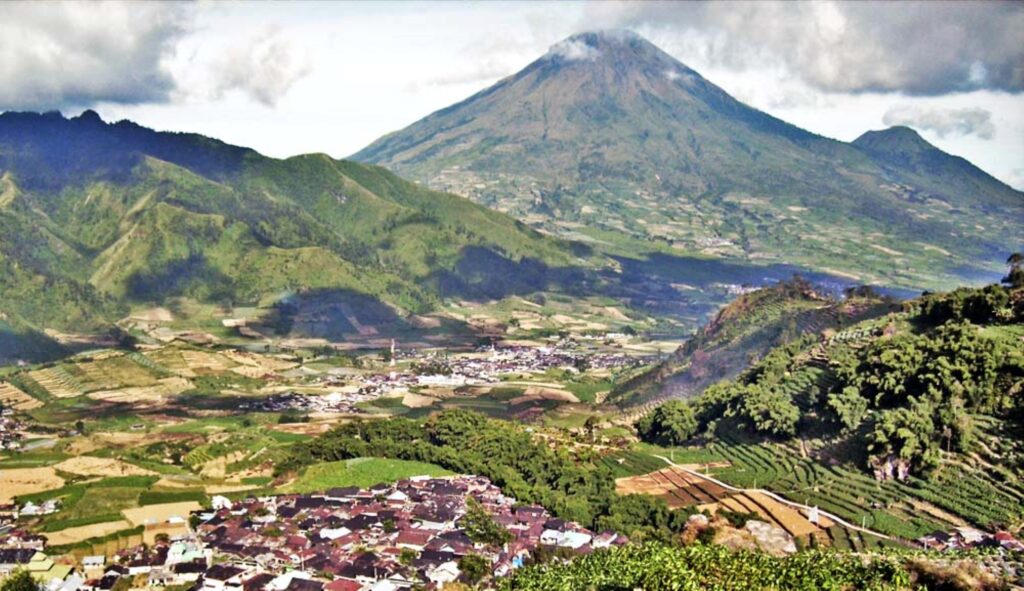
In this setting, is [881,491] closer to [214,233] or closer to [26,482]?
[26,482]

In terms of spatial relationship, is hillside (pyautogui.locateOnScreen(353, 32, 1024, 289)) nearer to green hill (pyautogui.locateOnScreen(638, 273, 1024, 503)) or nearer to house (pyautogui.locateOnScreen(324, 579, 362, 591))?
green hill (pyautogui.locateOnScreen(638, 273, 1024, 503))

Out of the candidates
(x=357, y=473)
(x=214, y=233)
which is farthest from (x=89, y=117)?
(x=357, y=473)

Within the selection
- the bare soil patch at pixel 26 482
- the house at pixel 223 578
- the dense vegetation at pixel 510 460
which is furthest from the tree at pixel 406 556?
the bare soil patch at pixel 26 482

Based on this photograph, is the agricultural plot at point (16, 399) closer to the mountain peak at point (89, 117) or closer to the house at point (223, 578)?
the house at point (223, 578)

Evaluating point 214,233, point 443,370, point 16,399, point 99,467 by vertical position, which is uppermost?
point 214,233

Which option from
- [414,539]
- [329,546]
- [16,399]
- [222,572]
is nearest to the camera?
[222,572]

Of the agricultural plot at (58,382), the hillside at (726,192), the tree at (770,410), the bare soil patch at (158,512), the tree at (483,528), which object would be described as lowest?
the bare soil patch at (158,512)
